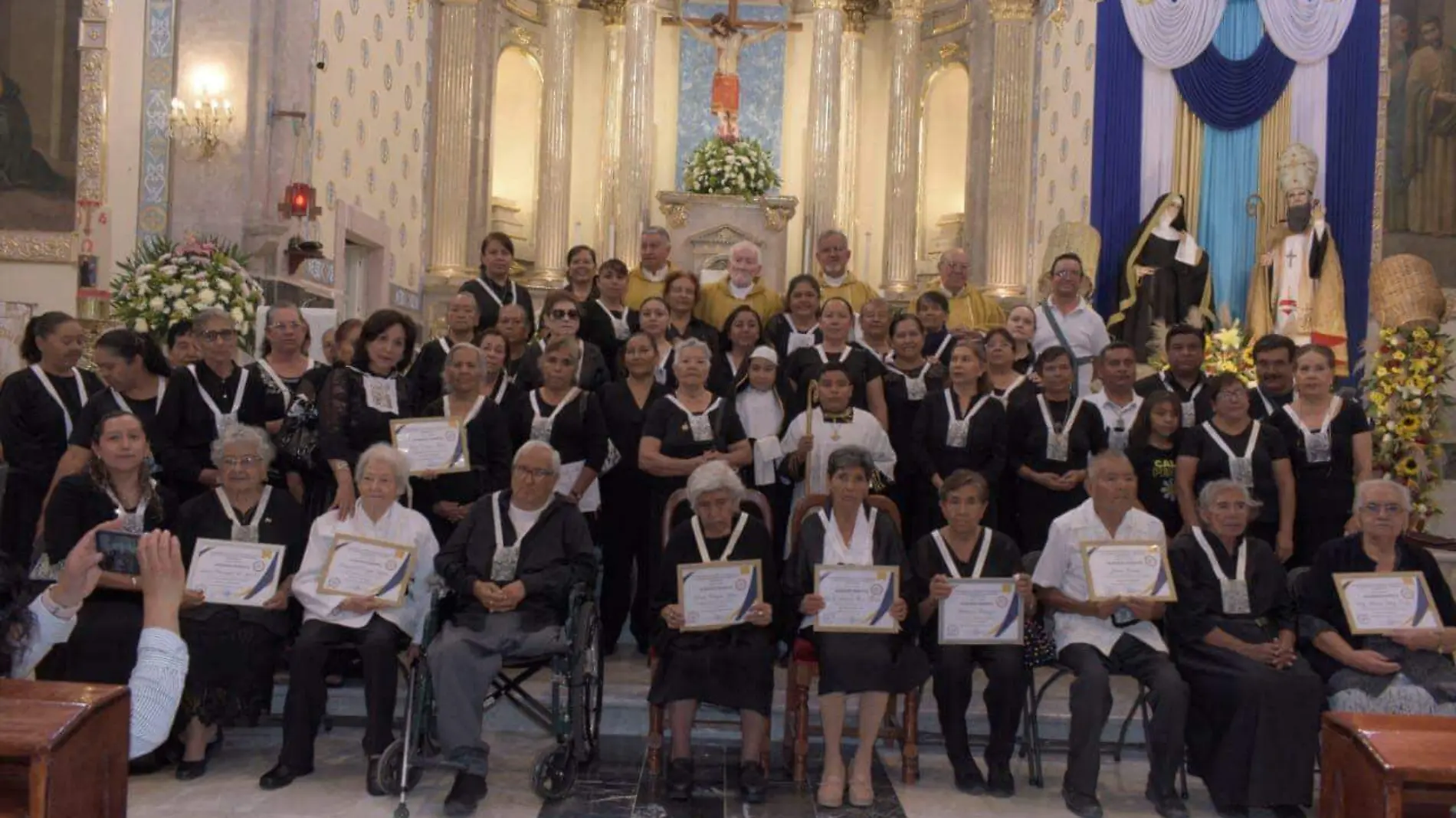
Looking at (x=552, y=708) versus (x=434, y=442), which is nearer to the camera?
(x=552, y=708)

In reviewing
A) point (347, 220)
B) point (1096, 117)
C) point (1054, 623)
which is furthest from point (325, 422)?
point (1096, 117)

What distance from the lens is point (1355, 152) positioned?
1267cm

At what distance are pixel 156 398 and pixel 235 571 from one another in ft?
4.19

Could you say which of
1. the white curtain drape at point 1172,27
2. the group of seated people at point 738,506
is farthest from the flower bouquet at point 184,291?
the white curtain drape at point 1172,27

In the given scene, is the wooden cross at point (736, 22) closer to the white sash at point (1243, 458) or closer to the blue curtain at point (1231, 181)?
the blue curtain at point (1231, 181)

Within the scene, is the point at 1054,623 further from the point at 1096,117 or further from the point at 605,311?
the point at 1096,117

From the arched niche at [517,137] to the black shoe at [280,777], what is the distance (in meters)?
12.8

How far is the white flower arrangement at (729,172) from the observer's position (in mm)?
Answer: 16984

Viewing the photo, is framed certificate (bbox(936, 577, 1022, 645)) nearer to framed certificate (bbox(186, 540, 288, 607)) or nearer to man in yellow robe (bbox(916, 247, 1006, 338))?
framed certificate (bbox(186, 540, 288, 607))

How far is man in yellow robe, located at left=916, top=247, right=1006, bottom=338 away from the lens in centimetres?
892

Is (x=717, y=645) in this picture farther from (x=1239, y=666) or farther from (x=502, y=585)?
(x=1239, y=666)

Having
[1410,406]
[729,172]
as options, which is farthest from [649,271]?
[729,172]

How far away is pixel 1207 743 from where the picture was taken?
19.4ft

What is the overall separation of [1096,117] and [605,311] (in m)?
7.56
